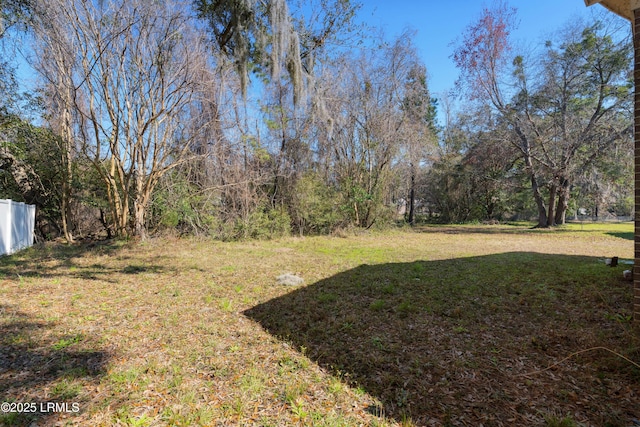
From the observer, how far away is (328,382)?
2.20 m

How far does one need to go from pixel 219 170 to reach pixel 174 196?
5.17ft

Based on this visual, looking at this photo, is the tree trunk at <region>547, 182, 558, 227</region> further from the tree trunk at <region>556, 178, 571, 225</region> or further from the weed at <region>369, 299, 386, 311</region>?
the weed at <region>369, 299, 386, 311</region>

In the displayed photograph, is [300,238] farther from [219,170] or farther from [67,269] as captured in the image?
[67,269]

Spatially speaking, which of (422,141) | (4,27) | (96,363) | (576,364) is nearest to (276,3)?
(4,27)

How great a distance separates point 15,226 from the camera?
7145mm

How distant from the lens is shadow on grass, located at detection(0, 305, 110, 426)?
71.0 inches

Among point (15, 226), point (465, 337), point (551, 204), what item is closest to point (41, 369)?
point (465, 337)

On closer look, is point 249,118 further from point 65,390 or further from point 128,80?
point 65,390

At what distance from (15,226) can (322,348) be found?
8681 millimetres

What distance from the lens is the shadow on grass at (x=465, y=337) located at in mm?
1954

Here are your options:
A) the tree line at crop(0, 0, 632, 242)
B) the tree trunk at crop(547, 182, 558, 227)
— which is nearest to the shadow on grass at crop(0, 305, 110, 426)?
the tree line at crop(0, 0, 632, 242)

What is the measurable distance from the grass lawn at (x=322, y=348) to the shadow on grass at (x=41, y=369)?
1 centimetres

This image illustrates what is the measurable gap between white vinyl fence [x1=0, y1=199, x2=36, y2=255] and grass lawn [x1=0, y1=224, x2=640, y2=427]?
2.08 m

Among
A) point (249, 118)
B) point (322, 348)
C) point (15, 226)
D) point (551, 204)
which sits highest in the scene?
point (249, 118)
